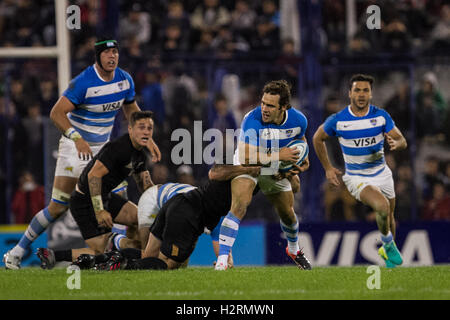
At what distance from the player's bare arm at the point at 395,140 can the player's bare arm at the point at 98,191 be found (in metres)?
3.22

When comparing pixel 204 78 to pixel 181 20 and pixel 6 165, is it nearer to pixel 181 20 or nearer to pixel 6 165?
pixel 181 20

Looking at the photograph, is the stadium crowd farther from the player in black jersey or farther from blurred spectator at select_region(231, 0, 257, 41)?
the player in black jersey

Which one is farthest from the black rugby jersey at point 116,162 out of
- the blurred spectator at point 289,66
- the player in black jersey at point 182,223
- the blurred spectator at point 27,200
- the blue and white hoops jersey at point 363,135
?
the blurred spectator at point 289,66

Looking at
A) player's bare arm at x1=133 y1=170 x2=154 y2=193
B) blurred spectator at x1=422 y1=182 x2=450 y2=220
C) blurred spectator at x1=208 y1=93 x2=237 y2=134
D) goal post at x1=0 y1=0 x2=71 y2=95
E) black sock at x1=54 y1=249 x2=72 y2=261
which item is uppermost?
goal post at x1=0 y1=0 x2=71 y2=95

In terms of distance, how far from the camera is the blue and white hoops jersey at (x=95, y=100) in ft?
33.8

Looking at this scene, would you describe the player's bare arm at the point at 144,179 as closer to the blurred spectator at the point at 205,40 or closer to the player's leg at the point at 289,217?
the player's leg at the point at 289,217

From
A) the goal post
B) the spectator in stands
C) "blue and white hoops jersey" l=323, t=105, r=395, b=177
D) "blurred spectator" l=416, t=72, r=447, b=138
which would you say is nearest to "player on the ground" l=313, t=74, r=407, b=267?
"blue and white hoops jersey" l=323, t=105, r=395, b=177

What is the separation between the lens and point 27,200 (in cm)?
1385

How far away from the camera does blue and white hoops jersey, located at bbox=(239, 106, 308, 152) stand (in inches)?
382

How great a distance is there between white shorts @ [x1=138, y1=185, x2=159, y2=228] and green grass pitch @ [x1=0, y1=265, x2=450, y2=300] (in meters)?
1.15

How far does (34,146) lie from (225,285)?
6.90 m

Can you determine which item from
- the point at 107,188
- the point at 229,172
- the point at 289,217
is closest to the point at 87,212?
the point at 107,188
